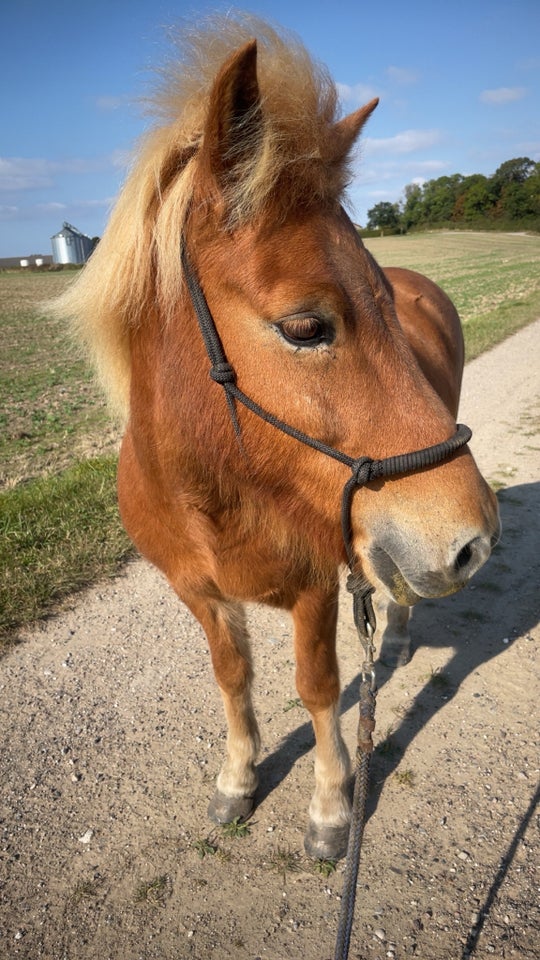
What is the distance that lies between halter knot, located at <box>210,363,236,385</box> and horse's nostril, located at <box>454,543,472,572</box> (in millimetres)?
758

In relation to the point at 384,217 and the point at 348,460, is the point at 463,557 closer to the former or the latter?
the point at 348,460

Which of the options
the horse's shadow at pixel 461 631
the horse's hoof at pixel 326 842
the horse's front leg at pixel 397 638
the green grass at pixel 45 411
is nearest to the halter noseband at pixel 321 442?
the green grass at pixel 45 411

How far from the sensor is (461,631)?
373cm

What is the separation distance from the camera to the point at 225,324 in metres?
1.56

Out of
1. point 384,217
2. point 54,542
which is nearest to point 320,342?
point 54,542

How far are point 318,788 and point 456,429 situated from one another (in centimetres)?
185

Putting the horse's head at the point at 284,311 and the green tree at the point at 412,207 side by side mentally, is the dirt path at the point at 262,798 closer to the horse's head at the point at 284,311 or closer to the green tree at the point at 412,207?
the horse's head at the point at 284,311

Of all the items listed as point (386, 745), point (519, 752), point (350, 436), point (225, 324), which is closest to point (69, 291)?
point (225, 324)

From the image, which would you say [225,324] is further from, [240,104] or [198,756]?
[198,756]

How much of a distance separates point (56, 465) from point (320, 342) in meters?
5.85

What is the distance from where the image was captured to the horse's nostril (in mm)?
1456

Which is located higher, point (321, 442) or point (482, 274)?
point (321, 442)

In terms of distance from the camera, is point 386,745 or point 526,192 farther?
point 526,192

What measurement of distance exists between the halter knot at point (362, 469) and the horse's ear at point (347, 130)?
2.89ft
